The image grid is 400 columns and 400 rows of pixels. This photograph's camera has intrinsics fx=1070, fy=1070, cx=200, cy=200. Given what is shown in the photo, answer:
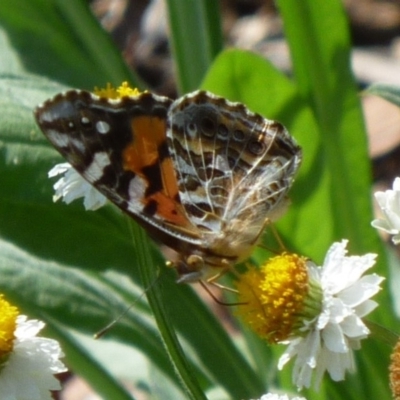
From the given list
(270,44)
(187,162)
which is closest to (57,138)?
(187,162)

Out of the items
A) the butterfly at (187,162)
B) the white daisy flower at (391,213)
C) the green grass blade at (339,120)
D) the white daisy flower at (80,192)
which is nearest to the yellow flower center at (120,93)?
the butterfly at (187,162)

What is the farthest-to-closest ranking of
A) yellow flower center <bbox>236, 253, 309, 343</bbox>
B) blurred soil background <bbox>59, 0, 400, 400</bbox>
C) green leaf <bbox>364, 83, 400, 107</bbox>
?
blurred soil background <bbox>59, 0, 400, 400</bbox>
green leaf <bbox>364, 83, 400, 107</bbox>
yellow flower center <bbox>236, 253, 309, 343</bbox>

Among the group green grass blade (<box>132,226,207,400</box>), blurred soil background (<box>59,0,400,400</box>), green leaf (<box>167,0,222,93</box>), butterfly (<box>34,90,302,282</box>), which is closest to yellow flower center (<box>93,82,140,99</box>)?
butterfly (<box>34,90,302,282</box>)

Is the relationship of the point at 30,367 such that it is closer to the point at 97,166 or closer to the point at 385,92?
the point at 97,166

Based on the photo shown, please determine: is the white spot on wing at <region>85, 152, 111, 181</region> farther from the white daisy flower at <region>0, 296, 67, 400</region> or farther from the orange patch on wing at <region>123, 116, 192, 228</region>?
the white daisy flower at <region>0, 296, 67, 400</region>

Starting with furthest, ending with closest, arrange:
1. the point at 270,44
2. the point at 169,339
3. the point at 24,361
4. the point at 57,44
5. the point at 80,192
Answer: the point at 270,44 → the point at 57,44 → the point at 80,192 → the point at 24,361 → the point at 169,339

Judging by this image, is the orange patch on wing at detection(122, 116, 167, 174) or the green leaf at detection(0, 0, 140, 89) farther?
the green leaf at detection(0, 0, 140, 89)

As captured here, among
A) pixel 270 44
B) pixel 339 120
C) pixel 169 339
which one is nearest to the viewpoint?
pixel 169 339
